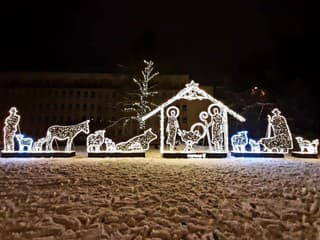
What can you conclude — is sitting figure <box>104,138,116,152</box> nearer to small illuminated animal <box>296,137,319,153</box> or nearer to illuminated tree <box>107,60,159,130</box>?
illuminated tree <box>107,60,159,130</box>

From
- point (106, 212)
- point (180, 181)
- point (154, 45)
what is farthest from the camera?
point (154, 45)

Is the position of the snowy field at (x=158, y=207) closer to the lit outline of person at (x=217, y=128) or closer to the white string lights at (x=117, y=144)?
the white string lights at (x=117, y=144)

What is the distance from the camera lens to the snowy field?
264 centimetres

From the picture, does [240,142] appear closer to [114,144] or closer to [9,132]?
[114,144]

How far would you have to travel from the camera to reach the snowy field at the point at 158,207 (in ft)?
8.68

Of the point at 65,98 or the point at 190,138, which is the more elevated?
the point at 65,98

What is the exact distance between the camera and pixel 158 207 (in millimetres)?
3430

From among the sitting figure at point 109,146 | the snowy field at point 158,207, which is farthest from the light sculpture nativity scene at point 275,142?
the snowy field at point 158,207

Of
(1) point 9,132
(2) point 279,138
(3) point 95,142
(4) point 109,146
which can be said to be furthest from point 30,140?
(2) point 279,138

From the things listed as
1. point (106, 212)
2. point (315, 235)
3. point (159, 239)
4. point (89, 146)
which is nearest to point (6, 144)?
point (89, 146)

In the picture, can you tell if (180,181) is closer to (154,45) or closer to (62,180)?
(62,180)

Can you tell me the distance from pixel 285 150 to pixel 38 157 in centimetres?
919

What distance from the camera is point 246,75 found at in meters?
18.3

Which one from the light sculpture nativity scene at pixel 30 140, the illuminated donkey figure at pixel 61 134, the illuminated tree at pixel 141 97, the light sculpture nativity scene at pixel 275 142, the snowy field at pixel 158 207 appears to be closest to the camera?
the snowy field at pixel 158 207
